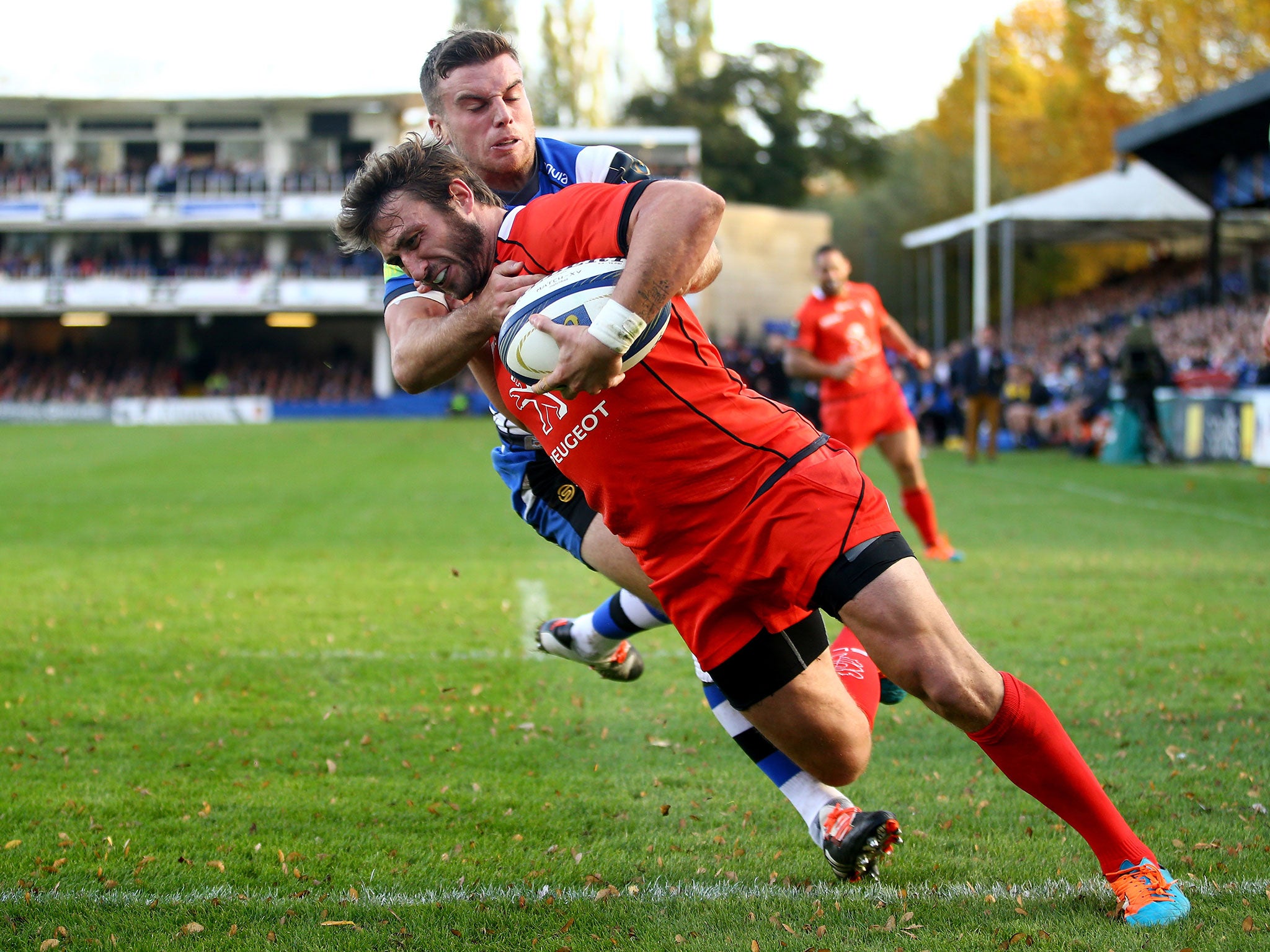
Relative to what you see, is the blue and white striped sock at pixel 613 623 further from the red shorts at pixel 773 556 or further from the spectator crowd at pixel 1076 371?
the spectator crowd at pixel 1076 371

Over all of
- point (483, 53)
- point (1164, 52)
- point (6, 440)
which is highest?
point (1164, 52)

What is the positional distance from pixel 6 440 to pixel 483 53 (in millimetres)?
26881

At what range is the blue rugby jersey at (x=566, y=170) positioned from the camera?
3549mm

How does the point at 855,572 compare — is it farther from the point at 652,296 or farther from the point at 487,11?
the point at 487,11

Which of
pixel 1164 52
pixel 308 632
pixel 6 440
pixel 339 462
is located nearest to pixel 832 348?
pixel 308 632

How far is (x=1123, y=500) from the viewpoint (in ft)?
43.7

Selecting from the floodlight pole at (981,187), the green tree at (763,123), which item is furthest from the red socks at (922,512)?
the green tree at (763,123)

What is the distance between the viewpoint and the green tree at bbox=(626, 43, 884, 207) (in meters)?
56.4

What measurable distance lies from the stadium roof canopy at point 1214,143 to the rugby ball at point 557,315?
22.7 meters

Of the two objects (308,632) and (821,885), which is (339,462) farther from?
(821,885)

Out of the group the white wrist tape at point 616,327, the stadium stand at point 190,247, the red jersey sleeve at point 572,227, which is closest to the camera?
the white wrist tape at point 616,327

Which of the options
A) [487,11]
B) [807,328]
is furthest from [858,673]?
[487,11]

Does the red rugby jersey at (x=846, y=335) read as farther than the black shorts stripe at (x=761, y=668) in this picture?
Yes

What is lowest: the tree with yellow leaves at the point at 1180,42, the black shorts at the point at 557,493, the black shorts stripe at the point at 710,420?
the black shorts at the point at 557,493
